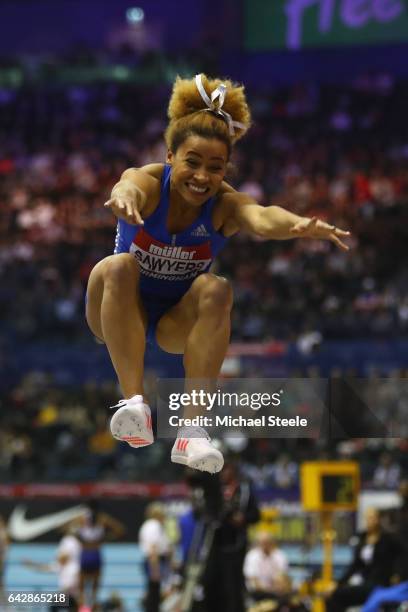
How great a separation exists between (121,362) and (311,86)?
17486 mm

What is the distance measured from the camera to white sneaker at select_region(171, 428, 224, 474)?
4926 millimetres

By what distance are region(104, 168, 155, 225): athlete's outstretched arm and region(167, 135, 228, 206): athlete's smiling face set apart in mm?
146

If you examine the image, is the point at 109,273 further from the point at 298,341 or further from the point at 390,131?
the point at 390,131

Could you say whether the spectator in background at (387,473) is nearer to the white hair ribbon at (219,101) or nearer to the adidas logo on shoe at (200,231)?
the adidas logo on shoe at (200,231)

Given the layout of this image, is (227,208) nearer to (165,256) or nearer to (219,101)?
(165,256)

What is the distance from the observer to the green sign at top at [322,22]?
771 inches

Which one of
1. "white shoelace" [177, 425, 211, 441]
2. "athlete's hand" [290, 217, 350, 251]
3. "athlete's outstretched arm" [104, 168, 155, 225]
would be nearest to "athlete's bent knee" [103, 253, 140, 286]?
"athlete's outstretched arm" [104, 168, 155, 225]

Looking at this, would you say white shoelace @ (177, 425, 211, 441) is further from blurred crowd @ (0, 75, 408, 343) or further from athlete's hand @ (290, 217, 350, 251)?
blurred crowd @ (0, 75, 408, 343)

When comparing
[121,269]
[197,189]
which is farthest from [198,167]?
[121,269]

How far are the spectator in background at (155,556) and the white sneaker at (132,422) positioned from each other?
225 inches

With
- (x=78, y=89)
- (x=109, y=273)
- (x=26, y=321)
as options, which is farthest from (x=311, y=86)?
(x=109, y=273)

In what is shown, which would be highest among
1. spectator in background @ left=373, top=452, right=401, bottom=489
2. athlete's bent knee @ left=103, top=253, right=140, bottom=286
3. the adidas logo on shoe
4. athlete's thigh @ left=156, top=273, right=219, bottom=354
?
the adidas logo on shoe

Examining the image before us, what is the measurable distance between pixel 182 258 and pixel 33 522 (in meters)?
8.90

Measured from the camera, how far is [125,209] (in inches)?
185
